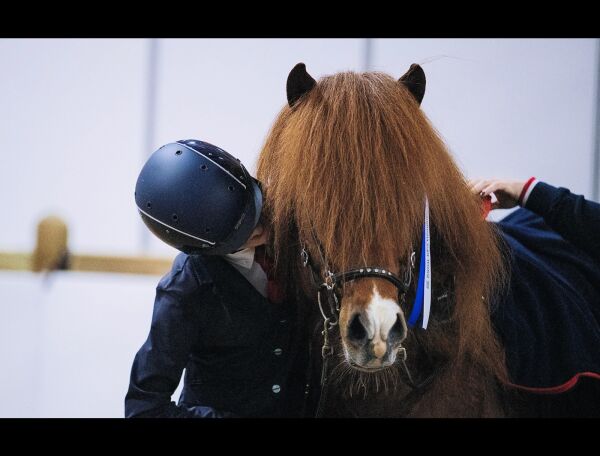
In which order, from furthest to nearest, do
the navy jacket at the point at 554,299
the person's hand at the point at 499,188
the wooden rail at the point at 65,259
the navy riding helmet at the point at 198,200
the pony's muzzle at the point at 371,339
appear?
the wooden rail at the point at 65,259 → the person's hand at the point at 499,188 → the navy jacket at the point at 554,299 → the navy riding helmet at the point at 198,200 → the pony's muzzle at the point at 371,339

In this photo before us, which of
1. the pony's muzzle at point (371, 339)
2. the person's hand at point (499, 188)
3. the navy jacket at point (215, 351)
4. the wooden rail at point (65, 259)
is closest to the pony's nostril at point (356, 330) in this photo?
the pony's muzzle at point (371, 339)

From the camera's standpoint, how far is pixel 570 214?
898mm

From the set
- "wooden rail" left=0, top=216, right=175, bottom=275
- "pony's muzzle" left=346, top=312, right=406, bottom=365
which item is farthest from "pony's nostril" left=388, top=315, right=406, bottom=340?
"wooden rail" left=0, top=216, right=175, bottom=275

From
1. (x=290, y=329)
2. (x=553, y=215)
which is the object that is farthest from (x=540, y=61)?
(x=290, y=329)

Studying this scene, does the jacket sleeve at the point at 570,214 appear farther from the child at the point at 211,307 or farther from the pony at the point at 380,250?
the child at the point at 211,307

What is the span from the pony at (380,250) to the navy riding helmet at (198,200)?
0.14 ft

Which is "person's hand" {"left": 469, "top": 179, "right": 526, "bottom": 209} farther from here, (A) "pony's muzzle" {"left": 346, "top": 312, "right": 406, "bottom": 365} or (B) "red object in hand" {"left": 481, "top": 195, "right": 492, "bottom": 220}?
(A) "pony's muzzle" {"left": 346, "top": 312, "right": 406, "bottom": 365}

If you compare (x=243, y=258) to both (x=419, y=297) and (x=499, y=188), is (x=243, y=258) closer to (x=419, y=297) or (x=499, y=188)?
(x=419, y=297)

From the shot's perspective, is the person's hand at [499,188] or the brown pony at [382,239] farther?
the person's hand at [499,188]

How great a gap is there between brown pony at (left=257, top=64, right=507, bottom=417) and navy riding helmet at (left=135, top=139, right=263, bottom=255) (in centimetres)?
4

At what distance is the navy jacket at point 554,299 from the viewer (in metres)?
0.81

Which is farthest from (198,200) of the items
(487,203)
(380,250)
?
(487,203)

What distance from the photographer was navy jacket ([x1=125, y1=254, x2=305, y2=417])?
765mm

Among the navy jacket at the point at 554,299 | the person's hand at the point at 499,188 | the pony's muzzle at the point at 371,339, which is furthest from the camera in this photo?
the person's hand at the point at 499,188
